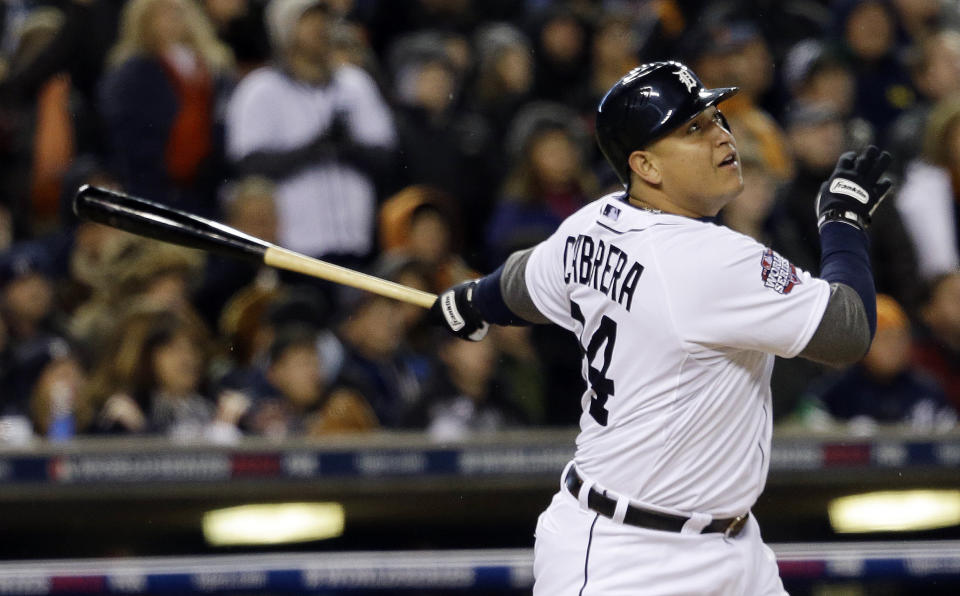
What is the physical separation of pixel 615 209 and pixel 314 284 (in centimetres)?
325

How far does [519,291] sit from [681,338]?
0.64m

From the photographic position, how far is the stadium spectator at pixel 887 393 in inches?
219

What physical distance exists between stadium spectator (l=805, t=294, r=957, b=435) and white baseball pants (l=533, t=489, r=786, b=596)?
101 inches

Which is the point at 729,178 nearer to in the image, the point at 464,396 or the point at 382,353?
the point at 464,396

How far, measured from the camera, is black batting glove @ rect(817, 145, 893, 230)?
3139 mm

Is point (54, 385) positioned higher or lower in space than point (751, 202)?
lower

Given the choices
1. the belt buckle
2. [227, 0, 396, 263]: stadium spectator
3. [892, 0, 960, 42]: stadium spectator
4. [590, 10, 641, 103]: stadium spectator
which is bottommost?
the belt buckle

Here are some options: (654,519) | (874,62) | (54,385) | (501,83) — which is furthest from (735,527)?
(874,62)

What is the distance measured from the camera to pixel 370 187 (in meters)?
6.41

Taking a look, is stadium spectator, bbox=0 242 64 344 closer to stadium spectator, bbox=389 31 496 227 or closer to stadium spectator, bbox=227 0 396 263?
stadium spectator, bbox=227 0 396 263

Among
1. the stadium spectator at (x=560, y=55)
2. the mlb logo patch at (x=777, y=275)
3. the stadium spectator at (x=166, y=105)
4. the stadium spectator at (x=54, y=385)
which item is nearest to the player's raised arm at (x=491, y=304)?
the mlb logo patch at (x=777, y=275)

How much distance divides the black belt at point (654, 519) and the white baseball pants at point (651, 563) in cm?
1

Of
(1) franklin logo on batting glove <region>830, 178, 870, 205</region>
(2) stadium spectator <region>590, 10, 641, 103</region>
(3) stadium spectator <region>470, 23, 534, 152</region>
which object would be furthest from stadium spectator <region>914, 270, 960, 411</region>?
(1) franklin logo on batting glove <region>830, 178, 870, 205</region>

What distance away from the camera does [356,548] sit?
4.98 m
